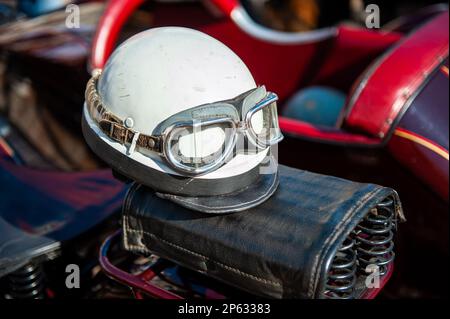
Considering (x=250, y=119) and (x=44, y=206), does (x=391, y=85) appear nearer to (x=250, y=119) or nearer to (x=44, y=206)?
(x=250, y=119)

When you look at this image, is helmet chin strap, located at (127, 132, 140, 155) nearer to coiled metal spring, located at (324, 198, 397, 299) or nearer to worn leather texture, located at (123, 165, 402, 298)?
worn leather texture, located at (123, 165, 402, 298)

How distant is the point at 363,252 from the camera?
990 mm

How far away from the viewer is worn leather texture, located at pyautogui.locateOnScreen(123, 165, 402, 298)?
89 centimetres

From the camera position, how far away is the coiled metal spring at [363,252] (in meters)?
0.93

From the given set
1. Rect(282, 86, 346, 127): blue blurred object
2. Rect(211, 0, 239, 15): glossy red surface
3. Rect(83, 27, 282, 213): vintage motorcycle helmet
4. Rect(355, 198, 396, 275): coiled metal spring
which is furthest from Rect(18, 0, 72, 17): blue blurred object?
Rect(355, 198, 396, 275): coiled metal spring

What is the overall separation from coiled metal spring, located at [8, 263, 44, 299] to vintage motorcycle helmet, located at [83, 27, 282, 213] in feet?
1.28

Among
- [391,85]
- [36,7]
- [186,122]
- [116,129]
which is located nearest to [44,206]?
[116,129]

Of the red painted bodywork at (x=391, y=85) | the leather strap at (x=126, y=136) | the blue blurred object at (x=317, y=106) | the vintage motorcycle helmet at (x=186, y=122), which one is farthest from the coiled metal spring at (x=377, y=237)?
the blue blurred object at (x=317, y=106)

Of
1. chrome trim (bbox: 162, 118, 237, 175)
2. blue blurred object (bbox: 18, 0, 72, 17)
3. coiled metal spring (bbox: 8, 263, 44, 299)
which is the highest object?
chrome trim (bbox: 162, 118, 237, 175)

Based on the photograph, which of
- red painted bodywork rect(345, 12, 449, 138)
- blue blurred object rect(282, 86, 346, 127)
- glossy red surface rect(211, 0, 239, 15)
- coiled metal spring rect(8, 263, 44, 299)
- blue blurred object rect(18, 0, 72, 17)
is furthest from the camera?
blue blurred object rect(18, 0, 72, 17)

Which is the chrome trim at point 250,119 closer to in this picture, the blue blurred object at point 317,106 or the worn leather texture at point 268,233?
the worn leather texture at point 268,233

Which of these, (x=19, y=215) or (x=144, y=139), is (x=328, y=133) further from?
(x=19, y=215)

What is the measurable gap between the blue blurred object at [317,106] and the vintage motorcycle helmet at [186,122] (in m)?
1.29
